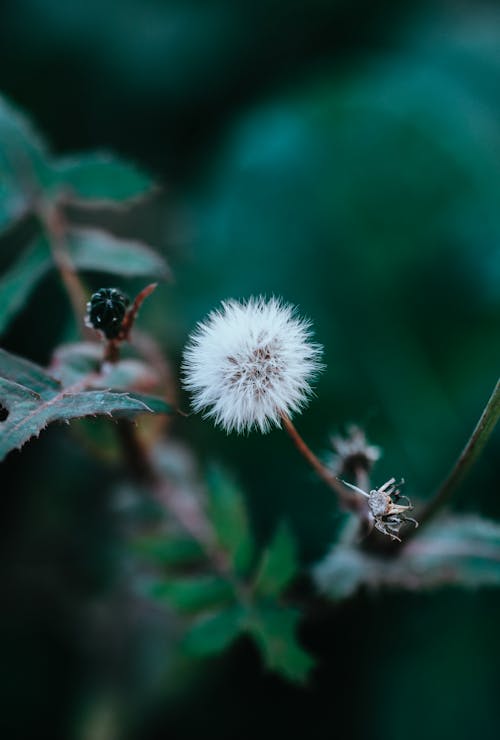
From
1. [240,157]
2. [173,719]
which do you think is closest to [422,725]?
[173,719]

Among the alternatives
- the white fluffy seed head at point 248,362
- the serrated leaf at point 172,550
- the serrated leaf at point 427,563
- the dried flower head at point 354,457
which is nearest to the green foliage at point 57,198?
the white fluffy seed head at point 248,362

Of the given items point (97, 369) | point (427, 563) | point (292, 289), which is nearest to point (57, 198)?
point (97, 369)

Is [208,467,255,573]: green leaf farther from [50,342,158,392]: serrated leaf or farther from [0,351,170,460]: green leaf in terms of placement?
[0,351,170,460]: green leaf

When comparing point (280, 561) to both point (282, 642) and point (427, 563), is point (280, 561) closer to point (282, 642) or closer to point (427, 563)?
point (282, 642)

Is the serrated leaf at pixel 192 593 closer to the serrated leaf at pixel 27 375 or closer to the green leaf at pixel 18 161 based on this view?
the serrated leaf at pixel 27 375

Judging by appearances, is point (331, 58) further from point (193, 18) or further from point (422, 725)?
point (422, 725)

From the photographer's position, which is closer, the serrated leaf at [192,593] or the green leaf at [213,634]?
the green leaf at [213,634]
